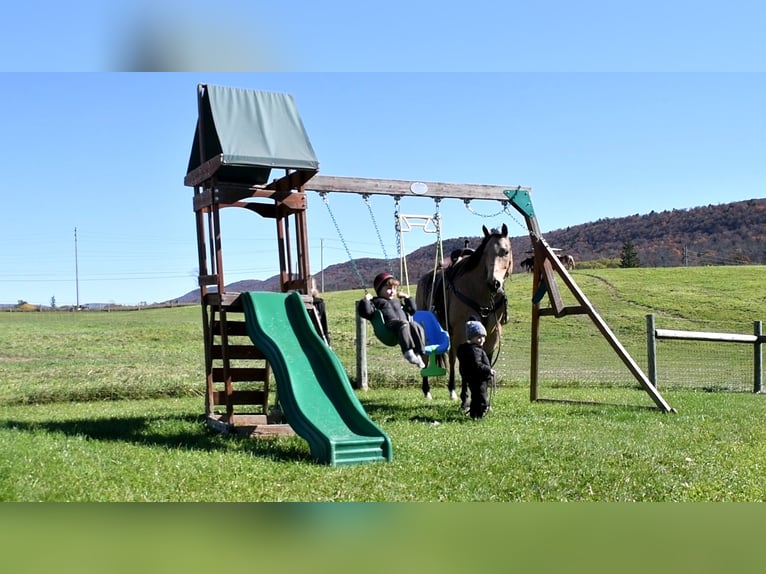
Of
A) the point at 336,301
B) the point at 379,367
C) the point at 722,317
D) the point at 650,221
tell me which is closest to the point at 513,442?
the point at 379,367

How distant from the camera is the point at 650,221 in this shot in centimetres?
5644

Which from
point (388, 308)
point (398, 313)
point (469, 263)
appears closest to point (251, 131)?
point (388, 308)

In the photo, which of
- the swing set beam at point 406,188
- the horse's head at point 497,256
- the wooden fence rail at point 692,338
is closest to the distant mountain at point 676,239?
the wooden fence rail at point 692,338

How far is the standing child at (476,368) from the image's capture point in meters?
10.3

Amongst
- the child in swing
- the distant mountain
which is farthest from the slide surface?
the distant mountain

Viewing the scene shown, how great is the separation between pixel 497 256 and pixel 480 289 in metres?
0.87

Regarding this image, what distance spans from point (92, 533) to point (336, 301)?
114 feet

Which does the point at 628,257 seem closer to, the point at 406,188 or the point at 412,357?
the point at 406,188

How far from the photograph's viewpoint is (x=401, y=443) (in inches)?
334

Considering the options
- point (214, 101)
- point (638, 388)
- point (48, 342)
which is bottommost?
Answer: point (638, 388)

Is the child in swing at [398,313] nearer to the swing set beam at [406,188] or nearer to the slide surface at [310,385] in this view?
the slide surface at [310,385]

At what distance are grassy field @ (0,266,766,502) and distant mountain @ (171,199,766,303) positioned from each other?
2977 cm

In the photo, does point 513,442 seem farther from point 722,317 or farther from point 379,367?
point 722,317

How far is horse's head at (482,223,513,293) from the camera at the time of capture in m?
11.1
